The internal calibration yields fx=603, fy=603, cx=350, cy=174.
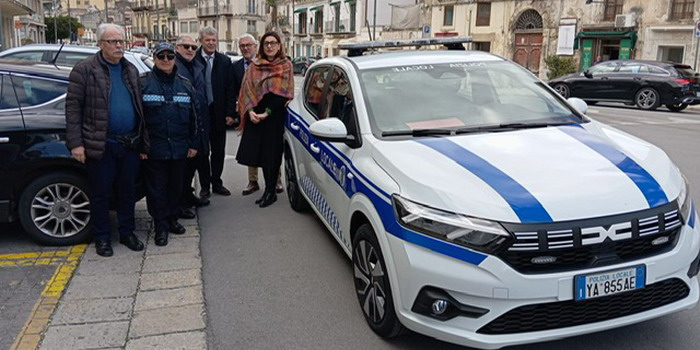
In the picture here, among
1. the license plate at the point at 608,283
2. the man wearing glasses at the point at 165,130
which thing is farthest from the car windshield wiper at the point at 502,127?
the man wearing glasses at the point at 165,130

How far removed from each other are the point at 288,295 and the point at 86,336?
131cm

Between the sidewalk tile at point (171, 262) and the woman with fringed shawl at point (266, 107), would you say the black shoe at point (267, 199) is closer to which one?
the woman with fringed shawl at point (266, 107)

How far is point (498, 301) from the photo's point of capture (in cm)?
293

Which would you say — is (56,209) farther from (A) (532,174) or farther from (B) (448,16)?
(B) (448,16)

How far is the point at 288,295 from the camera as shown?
423 centimetres


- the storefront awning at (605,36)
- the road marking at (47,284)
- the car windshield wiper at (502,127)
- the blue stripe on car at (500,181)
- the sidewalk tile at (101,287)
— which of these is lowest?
the road marking at (47,284)

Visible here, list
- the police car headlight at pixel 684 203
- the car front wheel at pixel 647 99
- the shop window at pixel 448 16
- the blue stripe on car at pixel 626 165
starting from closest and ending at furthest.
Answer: the blue stripe on car at pixel 626 165, the police car headlight at pixel 684 203, the car front wheel at pixel 647 99, the shop window at pixel 448 16

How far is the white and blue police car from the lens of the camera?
115 inches

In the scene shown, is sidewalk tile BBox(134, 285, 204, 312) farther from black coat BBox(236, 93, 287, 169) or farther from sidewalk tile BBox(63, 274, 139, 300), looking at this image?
black coat BBox(236, 93, 287, 169)

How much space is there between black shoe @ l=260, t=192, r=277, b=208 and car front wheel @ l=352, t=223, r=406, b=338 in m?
2.92

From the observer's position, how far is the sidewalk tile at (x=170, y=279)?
4.34 m

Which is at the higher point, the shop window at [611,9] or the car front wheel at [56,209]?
the shop window at [611,9]

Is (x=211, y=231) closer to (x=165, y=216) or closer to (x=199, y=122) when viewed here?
(x=165, y=216)

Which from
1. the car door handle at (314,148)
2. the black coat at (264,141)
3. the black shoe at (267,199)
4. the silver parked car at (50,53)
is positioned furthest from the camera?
the silver parked car at (50,53)
